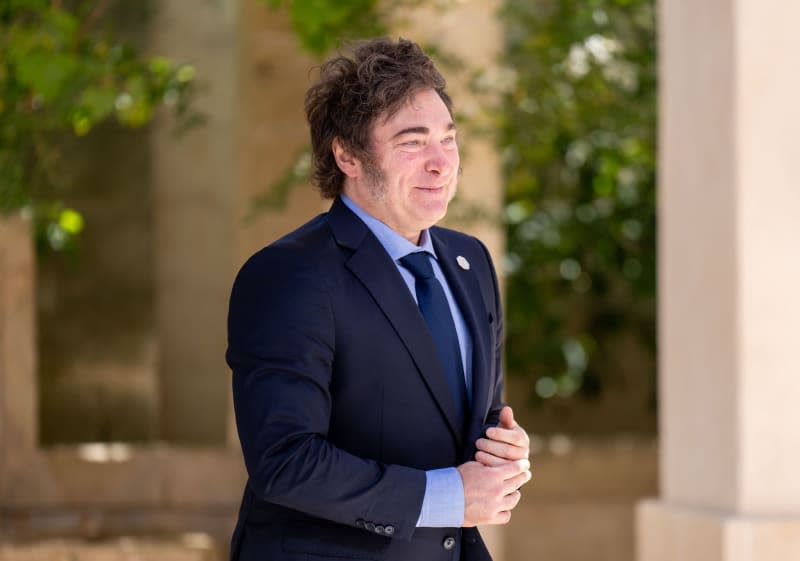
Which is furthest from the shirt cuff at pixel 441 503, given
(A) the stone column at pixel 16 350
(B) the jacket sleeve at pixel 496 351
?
(A) the stone column at pixel 16 350

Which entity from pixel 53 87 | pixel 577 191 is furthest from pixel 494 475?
pixel 577 191

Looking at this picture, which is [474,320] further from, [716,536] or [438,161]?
[716,536]

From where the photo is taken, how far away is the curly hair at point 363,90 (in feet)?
7.23

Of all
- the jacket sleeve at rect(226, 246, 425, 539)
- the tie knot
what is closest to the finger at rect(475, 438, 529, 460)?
the jacket sleeve at rect(226, 246, 425, 539)

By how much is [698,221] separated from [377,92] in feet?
9.09

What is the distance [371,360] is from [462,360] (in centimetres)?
21

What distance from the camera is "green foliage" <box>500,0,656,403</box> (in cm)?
636

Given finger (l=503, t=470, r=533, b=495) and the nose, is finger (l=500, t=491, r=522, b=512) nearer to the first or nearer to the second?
finger (l=503, t=470, r=533, b=495)

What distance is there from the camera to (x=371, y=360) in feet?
7.00

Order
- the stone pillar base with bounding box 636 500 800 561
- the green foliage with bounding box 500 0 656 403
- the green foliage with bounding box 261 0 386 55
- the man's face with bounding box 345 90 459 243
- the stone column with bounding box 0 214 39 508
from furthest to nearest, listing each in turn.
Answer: the green foliage with bounding box 500 0 656 403
the stone column with bounding box 0 214 39 508
the green foliage with bounding box 261 0 386 55
the stone pillar base with bounding box 636 500 800 561
the man's face with bounding box 345 90 459 243

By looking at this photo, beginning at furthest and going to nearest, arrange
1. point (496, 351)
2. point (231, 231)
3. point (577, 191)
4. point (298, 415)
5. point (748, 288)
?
1. point (577, 191)
2. point (231, 231)
3. point (748, 288)
4. point (496, 351)
5. point (298, 415)

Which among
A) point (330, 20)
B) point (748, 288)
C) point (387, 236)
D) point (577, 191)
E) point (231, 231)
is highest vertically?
point (577, 191)

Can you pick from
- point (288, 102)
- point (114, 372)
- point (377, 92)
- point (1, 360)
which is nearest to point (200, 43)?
point (288, 102)

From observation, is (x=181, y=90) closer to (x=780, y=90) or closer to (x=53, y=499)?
(x=53, y=499)
